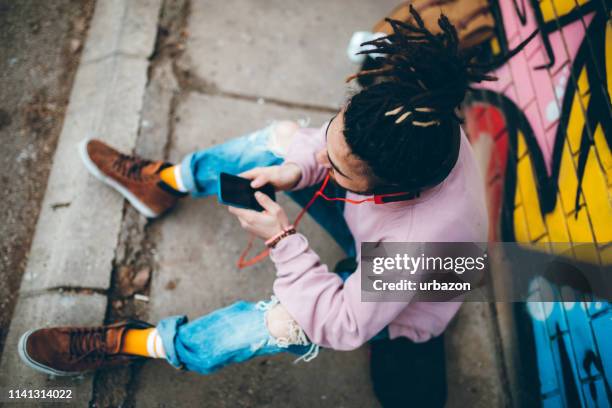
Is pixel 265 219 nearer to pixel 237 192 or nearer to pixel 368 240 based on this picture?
pixel 237 192

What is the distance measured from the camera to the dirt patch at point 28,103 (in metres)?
2.00

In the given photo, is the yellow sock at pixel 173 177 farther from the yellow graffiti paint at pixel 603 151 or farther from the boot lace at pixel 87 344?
the yellow graffiti paint at pixel 603 151

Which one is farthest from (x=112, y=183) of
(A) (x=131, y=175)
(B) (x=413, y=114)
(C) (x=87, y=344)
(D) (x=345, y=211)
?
(B) (x=413, y=114)

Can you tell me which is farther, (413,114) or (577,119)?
(577,119)

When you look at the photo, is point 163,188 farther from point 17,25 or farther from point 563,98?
point 563,98

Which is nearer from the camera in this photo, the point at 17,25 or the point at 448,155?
the point at 448,155

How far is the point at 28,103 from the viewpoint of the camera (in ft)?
7.54

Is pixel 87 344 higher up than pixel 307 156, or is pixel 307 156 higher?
pixel 307 156

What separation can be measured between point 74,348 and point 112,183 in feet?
2.47

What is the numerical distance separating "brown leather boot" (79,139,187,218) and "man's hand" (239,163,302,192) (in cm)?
56

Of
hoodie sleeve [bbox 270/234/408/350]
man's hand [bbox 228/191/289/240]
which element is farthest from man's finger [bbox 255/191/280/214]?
hoodie sleeve [bbox 270/234/408/350]

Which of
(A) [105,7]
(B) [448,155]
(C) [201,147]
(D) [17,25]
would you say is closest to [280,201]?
(C) [201,147]

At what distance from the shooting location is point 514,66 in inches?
79.6

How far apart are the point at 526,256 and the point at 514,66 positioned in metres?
0.92
